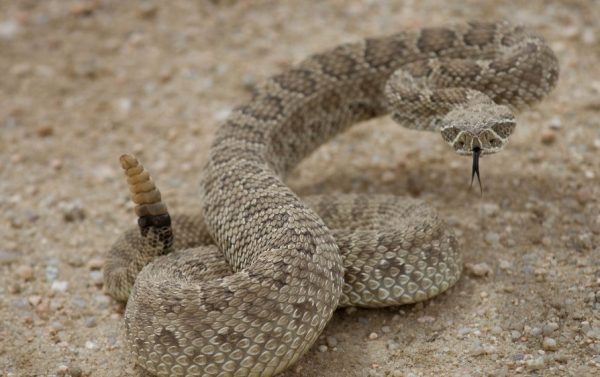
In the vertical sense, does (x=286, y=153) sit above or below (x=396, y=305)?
above

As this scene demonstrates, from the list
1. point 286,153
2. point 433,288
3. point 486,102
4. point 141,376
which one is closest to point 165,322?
point 141,376

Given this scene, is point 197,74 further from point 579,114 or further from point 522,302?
point 522,302

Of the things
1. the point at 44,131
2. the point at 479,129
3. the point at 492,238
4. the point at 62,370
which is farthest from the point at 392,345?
the point at 44,131

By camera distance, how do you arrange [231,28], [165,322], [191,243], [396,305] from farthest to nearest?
1. [231,28]
2. [191,243]
3. [396,305]
4. [165,322]

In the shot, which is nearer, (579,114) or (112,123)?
(579,114)

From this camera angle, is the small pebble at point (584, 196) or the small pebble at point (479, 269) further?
the small pebble at point (584, 196)

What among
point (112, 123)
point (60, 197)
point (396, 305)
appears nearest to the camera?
point (396, 305)

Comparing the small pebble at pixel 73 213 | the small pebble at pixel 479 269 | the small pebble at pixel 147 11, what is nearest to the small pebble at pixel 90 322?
the small pebble at pixel 73 213

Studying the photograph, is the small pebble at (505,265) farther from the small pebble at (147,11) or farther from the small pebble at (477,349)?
the small pebble at (147,11)
